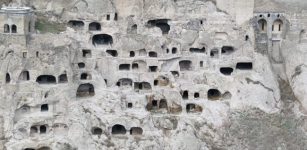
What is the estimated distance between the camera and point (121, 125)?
5638cm

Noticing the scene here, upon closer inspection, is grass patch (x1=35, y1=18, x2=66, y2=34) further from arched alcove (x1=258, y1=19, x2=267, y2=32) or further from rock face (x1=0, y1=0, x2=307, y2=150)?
arched alcove (x1=258, y1=19, x2=267, y2=32)

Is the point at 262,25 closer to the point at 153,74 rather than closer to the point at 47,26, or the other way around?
the point at 153,74

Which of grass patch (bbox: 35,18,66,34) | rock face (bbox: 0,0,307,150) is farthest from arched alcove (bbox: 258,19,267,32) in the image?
grass patch (bbox: 35,18,66,34)

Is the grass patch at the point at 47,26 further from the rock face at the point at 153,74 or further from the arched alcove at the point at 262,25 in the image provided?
the arched alcove at the point at 262,25

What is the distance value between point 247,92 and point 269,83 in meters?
2.86

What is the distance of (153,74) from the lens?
60.2 m

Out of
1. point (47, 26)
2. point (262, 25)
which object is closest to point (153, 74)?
point (47, 26)

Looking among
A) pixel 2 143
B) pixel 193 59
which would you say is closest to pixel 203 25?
pixel 193 59

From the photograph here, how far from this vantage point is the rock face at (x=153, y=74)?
182ft

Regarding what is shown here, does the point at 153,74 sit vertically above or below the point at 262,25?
below

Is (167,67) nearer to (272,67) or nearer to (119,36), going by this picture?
(119,36)

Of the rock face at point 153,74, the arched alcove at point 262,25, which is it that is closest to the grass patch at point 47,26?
the rock face at point 153,74

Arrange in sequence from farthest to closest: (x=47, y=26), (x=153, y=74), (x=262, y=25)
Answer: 1. (x=262, y=25)
2. (x=47, y=26)
3. (x=153, y=74)

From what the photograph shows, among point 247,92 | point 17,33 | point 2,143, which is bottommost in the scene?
point 2,143
